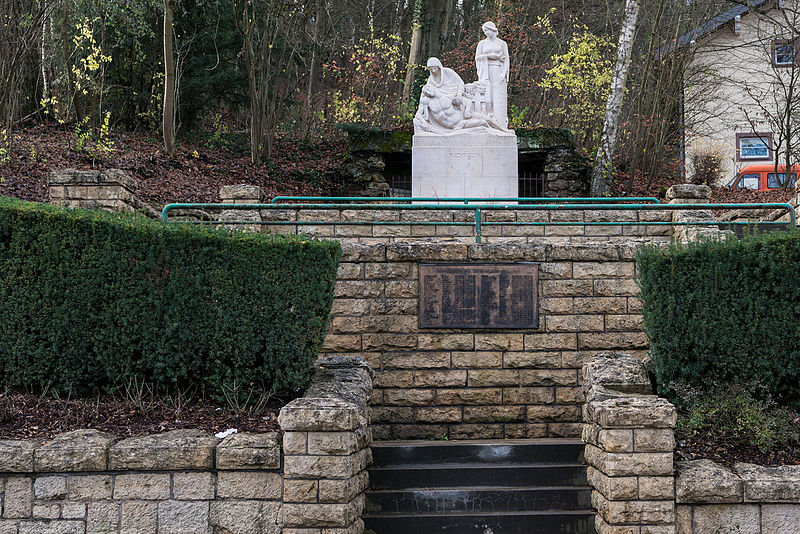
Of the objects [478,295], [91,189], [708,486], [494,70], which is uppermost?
[494,70]

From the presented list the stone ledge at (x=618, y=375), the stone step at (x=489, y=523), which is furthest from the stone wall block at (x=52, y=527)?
the stone ledge at (x=618, y=375)

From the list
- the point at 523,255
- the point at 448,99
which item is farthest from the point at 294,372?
the point at 448,99

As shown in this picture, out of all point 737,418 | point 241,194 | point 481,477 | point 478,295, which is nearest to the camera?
point 737,418

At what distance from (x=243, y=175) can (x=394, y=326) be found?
402 inches

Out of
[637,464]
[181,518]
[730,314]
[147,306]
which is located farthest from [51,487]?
[730,314]

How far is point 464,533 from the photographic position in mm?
6121

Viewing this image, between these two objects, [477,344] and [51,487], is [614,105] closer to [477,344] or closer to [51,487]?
[477,344]

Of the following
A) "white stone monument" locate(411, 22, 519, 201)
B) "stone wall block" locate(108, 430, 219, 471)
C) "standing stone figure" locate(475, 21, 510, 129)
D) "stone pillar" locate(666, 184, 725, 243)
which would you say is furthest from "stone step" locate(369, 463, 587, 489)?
"standing stone figure" locate(475, 21, 510, 129)

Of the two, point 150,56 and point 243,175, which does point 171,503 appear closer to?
point 243,175

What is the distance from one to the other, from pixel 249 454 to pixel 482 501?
1.93 m

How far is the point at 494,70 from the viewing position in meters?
14.1

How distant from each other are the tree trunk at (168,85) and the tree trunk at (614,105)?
897 centimetres

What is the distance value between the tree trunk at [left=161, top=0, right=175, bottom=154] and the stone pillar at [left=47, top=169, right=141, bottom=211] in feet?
21.5

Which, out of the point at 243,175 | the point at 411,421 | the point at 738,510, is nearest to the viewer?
the point at 738,510
